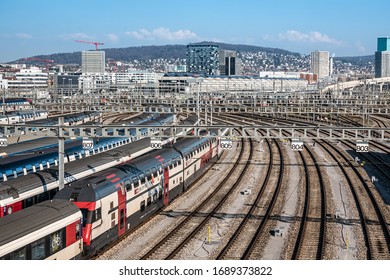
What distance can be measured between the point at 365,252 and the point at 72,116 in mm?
35049

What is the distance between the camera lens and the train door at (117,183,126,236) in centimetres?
1766

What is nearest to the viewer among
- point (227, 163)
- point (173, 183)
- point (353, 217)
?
point (353, 217)

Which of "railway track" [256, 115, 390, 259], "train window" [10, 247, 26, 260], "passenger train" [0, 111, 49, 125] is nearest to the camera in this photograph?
"train window" [10, 247, 26, 260]

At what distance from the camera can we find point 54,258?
13.4 metres

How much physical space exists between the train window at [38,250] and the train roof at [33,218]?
327 millimetres

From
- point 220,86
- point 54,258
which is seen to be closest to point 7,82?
point 220,86

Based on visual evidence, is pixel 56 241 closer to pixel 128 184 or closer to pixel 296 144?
pixel 128 184

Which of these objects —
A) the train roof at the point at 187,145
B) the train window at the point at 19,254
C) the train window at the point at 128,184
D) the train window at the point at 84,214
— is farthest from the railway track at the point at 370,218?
the train window at the point at 19,254

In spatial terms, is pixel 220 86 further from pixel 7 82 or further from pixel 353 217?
pixel 353 217

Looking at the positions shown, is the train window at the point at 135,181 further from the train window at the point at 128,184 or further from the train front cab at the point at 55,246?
the train front cab at the point at 55,246

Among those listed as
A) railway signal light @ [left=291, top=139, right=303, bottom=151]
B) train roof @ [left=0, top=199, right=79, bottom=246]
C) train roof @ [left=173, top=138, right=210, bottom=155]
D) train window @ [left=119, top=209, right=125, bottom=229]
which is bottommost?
train window @ [left=119, top=209, right=125, bottom=229]

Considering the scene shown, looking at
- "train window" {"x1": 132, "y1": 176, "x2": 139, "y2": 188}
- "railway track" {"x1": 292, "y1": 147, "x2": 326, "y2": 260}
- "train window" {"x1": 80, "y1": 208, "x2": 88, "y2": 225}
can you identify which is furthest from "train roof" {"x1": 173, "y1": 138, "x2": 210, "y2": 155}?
"train window" {"x1": 80, "y1": 208, "x2": 88, "y2": 225}

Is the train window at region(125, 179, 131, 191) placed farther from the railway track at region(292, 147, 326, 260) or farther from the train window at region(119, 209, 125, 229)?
the railway track at region(292, 147, 326, 260)

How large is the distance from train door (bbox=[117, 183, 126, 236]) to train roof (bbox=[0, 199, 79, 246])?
2.79 meters
